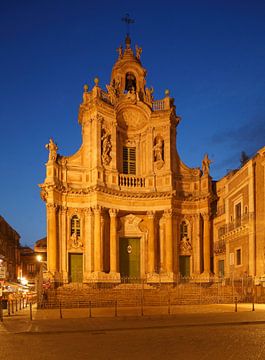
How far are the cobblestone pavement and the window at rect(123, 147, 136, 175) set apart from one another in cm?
1969

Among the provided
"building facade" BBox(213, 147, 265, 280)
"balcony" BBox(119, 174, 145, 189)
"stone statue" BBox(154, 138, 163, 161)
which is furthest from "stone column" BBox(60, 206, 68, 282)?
"building facade" BBox(213, 147, 265, 280)

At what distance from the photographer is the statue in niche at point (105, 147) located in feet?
118

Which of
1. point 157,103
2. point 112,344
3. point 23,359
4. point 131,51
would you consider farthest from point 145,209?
point 23,359

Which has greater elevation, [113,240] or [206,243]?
[113,240]

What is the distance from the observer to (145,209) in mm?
36438

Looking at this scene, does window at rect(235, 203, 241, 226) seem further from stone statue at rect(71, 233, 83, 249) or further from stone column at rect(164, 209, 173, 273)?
stone statue at rect(71, 233, 83, 249)

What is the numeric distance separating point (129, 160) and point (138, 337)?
25207 mm

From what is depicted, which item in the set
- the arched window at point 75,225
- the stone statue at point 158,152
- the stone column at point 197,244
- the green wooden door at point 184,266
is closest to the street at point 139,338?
the arched window at point 75,225

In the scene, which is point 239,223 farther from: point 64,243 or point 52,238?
point 52,238

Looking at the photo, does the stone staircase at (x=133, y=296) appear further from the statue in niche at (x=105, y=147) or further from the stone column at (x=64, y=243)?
the statue in niche at (x=105, y=147)

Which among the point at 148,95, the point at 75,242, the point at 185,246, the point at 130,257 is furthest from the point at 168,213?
the point at 148,95

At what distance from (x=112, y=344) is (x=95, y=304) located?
15.3 metres

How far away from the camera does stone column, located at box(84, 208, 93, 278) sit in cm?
3403

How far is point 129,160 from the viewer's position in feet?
126
